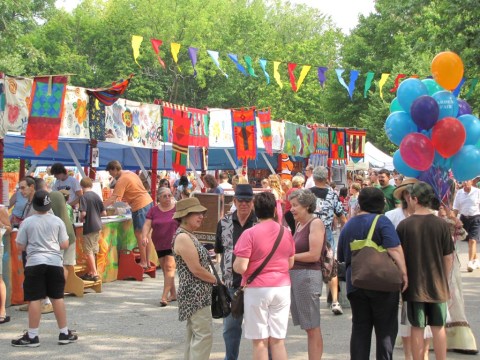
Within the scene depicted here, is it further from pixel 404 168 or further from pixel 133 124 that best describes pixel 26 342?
A: pixel 133 124

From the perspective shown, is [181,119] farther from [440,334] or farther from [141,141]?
[440,334]

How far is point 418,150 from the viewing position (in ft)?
27.5

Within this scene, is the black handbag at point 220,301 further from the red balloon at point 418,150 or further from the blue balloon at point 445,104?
the blue balloon at point 445,104

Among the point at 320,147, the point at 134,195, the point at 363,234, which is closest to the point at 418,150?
the point at 363,234

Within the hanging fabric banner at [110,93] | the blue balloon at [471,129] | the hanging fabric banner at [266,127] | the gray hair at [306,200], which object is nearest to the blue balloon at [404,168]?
the blue balloon at [471,129]

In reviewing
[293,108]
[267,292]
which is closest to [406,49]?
[293,108]

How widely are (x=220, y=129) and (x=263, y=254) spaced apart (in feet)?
42.2

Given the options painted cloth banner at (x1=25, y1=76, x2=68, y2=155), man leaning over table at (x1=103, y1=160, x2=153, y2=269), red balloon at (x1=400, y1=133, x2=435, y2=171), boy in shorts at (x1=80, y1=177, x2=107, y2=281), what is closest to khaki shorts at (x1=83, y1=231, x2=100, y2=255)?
boy in shorts at (x1=80, y1=177, x2=107, y2=281)

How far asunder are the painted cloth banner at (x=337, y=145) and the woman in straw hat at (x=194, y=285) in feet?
69.6

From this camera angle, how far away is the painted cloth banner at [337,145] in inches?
1079

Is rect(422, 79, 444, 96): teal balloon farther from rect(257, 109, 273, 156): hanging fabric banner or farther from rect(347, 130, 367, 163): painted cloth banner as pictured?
rect(347, 130, 367, 163): painted cloth banner

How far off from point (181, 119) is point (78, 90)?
12.0 ft

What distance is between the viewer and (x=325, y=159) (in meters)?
27.5

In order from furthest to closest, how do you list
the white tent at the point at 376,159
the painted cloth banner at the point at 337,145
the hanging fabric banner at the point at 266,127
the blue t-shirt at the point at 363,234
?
the white tent at the point at 376,159
the painted cloth banner at the point at 337,145
the hanging fabric banner at the point at 266,127
the blue t-shirt at the point at 363,234
